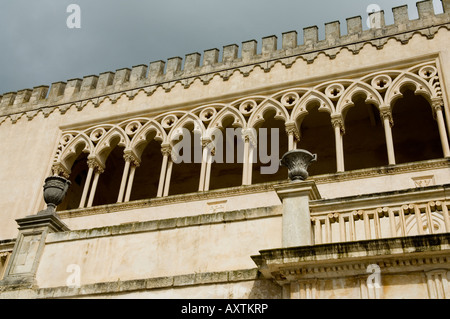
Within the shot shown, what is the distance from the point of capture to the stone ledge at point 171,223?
832 centimetres

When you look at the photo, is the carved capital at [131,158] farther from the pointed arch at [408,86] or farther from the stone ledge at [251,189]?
the pointed arch at [408,86]

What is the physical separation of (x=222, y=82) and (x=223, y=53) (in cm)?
119

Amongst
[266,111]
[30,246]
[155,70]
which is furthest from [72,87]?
[30,246]

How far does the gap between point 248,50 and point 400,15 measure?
157 inches

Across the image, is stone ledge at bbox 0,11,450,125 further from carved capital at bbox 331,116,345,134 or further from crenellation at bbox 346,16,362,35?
carved capital at bbox 331,116,345,134

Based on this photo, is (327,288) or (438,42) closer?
(327,288)

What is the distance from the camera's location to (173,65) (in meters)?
17.1

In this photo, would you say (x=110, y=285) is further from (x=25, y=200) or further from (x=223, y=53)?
(x=223, y=53)

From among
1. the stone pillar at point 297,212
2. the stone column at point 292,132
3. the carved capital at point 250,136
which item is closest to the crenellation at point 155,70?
the carved capital at point 250,136

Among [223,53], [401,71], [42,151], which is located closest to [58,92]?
[42,151]

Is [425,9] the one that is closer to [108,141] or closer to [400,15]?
[400,15]

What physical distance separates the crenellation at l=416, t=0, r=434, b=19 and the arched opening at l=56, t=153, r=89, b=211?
9.95 meters
